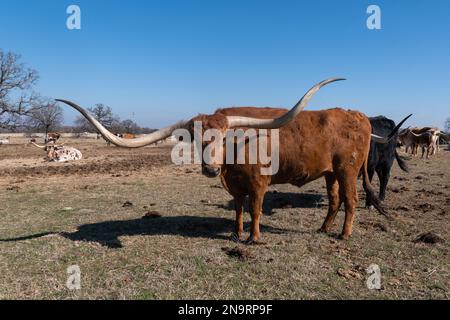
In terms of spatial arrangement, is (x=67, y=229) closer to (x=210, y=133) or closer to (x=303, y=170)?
(x=210, y=133)

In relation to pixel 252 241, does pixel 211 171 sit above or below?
above

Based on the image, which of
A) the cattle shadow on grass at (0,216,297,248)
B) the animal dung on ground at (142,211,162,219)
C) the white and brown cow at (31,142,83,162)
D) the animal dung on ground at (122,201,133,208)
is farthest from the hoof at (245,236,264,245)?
the white and brown cow at (31,142,83,162)

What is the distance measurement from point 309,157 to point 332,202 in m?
1.21

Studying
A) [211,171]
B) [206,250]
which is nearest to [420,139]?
[206,250]

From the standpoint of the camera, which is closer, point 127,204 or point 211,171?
point 211,171

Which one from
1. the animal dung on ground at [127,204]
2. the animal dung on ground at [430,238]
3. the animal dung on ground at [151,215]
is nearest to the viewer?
the animal dung on ground at [430,238]

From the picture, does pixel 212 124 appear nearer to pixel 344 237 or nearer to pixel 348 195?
pixel 348 195

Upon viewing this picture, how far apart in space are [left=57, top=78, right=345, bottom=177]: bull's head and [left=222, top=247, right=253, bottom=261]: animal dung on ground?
123 cm

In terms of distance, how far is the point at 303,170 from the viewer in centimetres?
585

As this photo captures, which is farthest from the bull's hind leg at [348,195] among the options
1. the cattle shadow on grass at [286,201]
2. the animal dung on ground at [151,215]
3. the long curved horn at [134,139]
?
the animal dung on ground at [151,215]

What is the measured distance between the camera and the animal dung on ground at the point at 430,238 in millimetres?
5636

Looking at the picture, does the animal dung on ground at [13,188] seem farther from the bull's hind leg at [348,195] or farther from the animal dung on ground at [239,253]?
the bull's hind leg at [348,195]

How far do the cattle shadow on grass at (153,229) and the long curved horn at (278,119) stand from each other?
80.5 inches

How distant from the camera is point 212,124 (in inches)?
196
